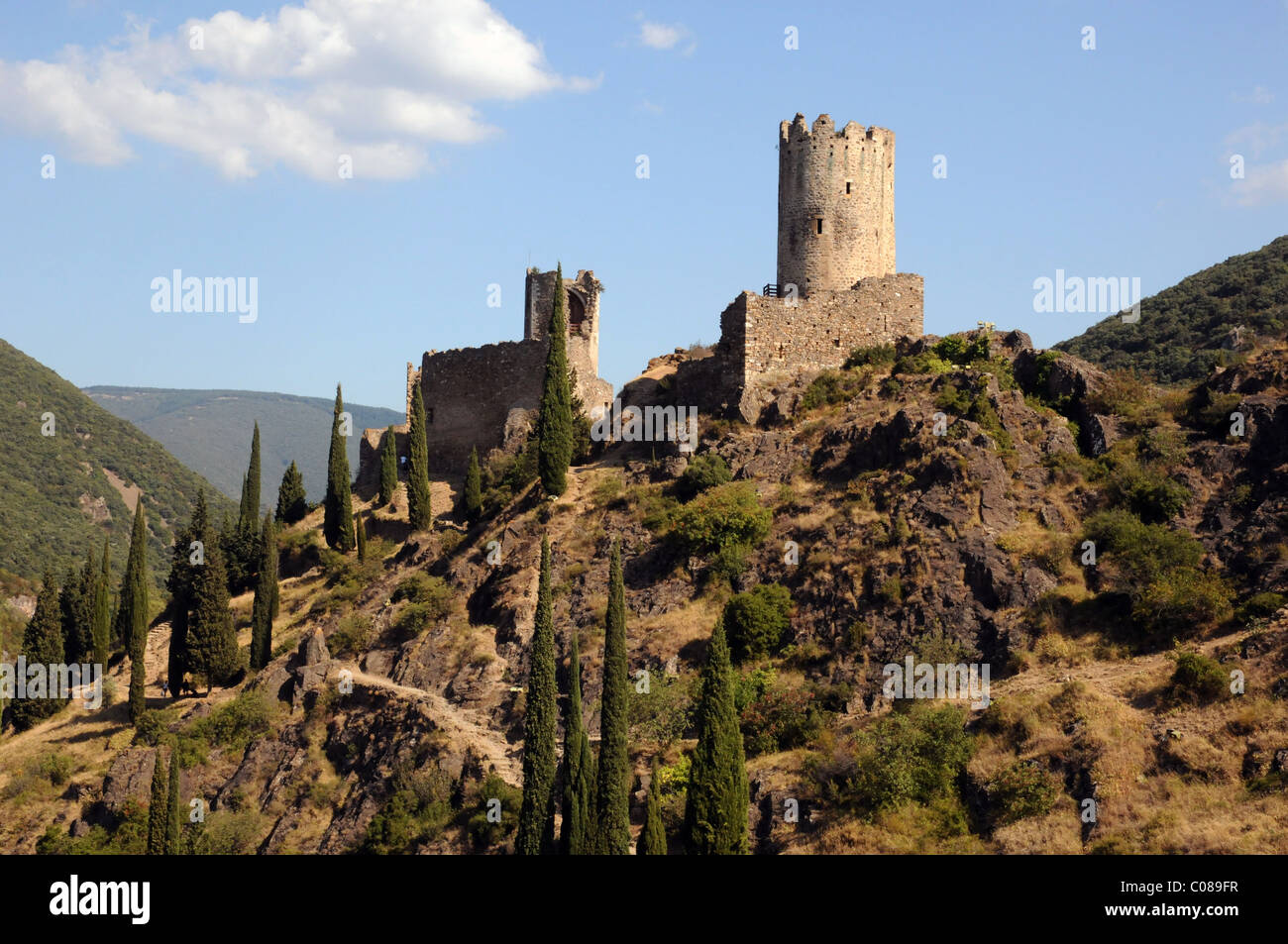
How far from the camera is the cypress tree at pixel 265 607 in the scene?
44969 millimetres

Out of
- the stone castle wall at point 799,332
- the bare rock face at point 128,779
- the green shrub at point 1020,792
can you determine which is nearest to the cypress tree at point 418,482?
the stone castle wall at point 799,332

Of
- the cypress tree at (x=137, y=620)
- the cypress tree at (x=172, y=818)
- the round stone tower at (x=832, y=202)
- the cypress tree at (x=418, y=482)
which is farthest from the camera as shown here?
the cypress tree at (x=418, y=482)

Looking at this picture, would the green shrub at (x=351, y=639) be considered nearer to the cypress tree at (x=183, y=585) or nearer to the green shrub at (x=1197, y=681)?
the cypress tree at (x=183, y=585)

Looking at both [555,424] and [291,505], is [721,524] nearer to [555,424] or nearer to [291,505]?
[555,424]

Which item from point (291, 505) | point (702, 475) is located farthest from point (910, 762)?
point (291, 505)

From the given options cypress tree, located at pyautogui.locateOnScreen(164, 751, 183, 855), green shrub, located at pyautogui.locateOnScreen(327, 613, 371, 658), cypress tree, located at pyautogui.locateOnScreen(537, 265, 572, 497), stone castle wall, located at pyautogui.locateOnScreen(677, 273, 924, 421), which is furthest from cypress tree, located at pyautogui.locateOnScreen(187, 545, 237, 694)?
stone castle wall, located at pyautogui.locateOnScreen(677, 273, 924, 421)

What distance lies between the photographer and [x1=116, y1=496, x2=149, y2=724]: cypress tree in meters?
43.6

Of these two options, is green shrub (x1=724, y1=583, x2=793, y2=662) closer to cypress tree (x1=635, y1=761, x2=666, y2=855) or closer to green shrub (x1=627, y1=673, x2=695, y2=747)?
green shrub (x1=627, y1=673, x2=695, y2=747)

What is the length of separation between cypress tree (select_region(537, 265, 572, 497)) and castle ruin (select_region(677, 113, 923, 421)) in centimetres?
448

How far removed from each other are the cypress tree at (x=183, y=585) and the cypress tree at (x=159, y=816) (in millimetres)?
9844

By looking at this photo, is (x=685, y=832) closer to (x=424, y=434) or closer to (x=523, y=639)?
(x=523, y=639)

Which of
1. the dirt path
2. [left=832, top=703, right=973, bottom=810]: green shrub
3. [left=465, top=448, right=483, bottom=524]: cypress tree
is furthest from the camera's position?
[left=465, top=448, right=483, bottom=524]: cypress tree

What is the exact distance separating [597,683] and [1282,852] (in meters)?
18.2
